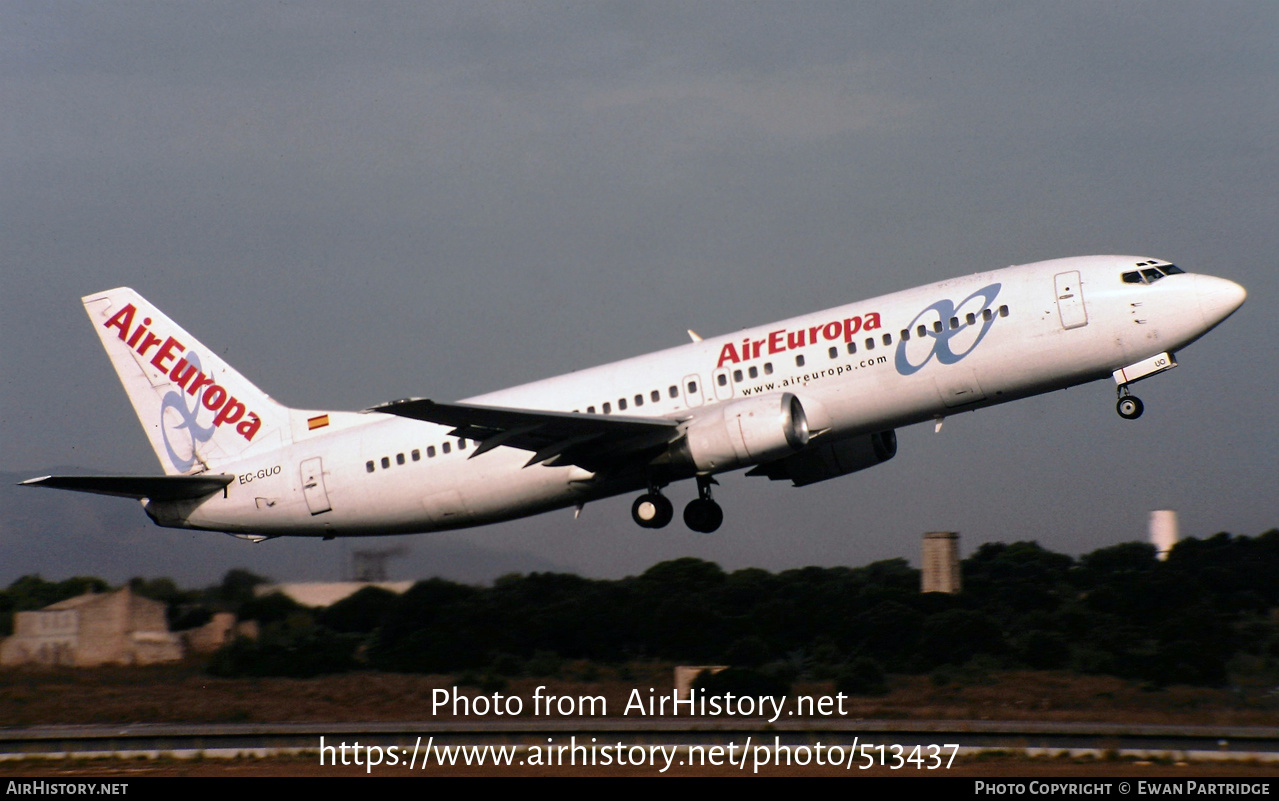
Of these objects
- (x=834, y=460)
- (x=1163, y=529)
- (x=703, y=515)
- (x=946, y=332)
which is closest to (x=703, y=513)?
(x=703, y=515)

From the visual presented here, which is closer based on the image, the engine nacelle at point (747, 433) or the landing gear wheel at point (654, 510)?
the engine nacelle at point (747, 433)

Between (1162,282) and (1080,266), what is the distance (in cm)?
160

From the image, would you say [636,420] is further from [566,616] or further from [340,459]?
[566,616]

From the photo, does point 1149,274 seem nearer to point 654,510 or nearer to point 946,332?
point 946,332

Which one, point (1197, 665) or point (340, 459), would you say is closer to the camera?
point (340, 459)

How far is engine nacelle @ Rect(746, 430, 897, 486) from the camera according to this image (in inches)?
1276

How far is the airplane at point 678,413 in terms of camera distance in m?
27.4

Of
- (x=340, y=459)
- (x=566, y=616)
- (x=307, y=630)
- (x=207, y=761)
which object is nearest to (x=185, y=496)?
(x=340, y=459)

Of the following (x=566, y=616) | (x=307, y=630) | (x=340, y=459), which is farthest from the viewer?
(x=566, y=616)

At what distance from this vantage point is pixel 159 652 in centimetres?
3962

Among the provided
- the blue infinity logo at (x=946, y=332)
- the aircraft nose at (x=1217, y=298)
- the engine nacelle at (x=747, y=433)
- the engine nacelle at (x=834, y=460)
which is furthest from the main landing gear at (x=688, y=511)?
the aircraft nose at (x=1217, y=298)

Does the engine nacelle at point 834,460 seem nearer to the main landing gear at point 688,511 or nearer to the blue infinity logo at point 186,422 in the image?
the main landing gear at point 688,511

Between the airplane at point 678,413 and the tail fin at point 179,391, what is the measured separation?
0.07 metres

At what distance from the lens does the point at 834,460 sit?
32812mm
